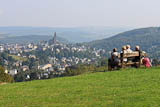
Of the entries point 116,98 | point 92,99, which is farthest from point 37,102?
point 116,98

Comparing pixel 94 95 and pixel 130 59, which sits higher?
pixel 130 59

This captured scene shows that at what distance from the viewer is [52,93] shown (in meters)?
9.44

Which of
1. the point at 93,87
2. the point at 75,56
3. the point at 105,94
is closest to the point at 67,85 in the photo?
the point at 93,87

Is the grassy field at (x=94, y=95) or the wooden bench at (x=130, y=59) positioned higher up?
the wooden bench at (x=130, y=59)

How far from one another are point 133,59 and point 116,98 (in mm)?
7330

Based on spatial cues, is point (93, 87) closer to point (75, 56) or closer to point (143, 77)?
point (143, 77)

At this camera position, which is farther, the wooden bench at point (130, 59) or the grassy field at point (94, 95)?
the wooden bench at point (130, 59)

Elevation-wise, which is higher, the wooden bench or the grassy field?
the wooden bench

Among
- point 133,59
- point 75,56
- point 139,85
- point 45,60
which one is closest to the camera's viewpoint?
point 139,85

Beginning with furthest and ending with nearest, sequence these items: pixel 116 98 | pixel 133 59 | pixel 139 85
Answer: pixel 133 59 → pixel 139 85 → pixel 116 98

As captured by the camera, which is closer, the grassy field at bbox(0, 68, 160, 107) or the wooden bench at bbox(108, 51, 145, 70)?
the grassy field at bbox(0, 68, 160, 107)

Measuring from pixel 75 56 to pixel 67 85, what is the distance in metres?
169

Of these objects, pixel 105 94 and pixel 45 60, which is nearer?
pixel 105 94

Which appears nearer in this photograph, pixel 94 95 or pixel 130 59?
pixel 94 95
